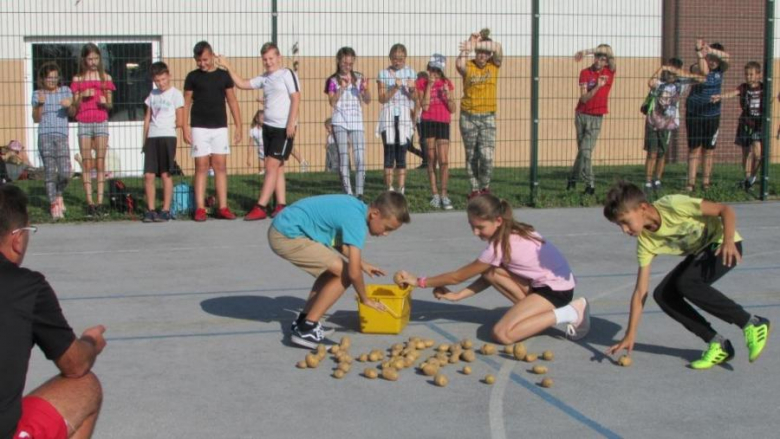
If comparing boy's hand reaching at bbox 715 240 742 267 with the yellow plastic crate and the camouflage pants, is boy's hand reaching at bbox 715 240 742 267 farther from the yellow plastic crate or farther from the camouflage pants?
the camouflage pants

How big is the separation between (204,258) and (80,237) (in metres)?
1.98

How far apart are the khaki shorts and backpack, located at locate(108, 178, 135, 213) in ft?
19.9

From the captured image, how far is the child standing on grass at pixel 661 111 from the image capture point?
1434 centimetres

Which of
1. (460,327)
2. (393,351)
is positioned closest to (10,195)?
(393,351)

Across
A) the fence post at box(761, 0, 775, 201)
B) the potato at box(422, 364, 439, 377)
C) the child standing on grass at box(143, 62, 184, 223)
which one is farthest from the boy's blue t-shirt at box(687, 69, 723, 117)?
the potato at box(422, 364, 439, 377)

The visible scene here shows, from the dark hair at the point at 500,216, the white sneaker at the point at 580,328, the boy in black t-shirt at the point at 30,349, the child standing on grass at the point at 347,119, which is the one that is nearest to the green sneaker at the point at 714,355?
the white sneaker at the point at 580,328

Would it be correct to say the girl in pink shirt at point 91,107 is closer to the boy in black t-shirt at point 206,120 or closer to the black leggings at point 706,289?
the boy in black t-shirt at point 206,120

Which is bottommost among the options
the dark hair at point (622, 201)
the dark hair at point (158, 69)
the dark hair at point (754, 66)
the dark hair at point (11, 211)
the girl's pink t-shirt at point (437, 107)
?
the dark hair at point (622, 201)

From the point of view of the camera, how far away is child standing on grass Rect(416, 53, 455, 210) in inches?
518

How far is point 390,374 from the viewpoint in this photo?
5992 mm

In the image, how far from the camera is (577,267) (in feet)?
31.0

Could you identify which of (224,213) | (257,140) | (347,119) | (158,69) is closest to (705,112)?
(347,119)

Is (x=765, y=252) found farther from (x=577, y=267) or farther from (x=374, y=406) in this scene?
(x=374, y=406)

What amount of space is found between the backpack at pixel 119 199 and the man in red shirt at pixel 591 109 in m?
5.82
